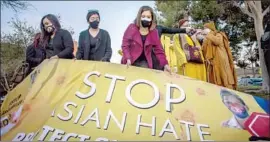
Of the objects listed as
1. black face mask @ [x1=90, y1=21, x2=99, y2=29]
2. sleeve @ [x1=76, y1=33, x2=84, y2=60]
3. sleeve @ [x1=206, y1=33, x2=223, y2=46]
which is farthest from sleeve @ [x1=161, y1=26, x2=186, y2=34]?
sleeve @ [x1=76, y1=33, x2=84, y2=60]

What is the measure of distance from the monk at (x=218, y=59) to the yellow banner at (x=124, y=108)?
2.97 ft

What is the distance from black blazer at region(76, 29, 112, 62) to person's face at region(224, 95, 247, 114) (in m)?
1.25

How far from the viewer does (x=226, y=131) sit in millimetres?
2646

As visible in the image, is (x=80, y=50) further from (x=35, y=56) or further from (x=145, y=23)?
(x=145, y=23)

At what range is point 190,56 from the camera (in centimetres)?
395

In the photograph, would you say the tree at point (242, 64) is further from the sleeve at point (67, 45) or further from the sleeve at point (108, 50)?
the sleeve at point (67, 45)

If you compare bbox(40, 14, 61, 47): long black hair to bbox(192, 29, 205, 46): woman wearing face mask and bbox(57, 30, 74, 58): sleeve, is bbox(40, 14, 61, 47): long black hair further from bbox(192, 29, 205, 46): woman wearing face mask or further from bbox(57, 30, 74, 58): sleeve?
bbox(192, 29, 205, 46): woman wearing face mask

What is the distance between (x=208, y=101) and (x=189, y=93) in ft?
0.50

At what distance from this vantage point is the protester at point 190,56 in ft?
12.9

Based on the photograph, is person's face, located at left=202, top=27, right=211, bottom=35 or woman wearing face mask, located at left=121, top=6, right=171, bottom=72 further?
person's face, located at left=202, top=27, right=211, bottom=35

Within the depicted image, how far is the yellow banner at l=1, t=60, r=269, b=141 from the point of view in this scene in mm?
2559

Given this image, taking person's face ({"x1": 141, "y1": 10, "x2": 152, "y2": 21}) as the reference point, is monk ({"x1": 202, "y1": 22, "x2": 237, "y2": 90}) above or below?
below

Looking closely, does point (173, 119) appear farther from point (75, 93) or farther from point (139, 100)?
point (75, 93)

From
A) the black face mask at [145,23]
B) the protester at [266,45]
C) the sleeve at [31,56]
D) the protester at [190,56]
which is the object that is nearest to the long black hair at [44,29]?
the sleeve at [31,56]
